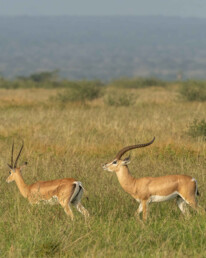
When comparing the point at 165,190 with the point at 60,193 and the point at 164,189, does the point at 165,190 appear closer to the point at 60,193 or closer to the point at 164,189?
the point at 164,189

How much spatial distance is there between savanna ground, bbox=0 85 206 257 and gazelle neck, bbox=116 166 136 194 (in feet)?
0.86

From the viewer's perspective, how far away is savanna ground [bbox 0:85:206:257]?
5133mm

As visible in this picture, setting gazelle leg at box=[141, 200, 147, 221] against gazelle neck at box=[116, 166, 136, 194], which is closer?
gazelle leg at box=[141, 200, 147, 221]

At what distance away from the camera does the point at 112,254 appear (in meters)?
4.96

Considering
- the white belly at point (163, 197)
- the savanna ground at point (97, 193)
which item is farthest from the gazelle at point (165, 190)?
the savanna ground at point (97, 193)

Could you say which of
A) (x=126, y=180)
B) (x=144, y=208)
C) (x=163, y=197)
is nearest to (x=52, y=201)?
(x=126, y=180)

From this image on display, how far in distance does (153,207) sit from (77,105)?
49.8 feet

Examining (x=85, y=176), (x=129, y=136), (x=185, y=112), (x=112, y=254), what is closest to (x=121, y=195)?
(x=85, y=176)

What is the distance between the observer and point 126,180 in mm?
6473

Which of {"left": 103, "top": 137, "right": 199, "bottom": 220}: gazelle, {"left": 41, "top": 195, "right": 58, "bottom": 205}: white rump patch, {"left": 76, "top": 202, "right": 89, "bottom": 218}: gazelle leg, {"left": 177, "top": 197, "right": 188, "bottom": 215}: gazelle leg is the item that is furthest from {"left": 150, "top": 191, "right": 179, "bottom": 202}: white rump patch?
{"left": 41, "top": 195, "right": 58, "bottom": 205}: white rump patch

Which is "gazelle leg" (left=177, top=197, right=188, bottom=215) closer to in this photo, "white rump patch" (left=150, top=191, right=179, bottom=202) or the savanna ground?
the savanna ground

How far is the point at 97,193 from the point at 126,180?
742 mm

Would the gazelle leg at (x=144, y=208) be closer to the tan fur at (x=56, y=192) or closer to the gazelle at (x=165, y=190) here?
the gazelle at (x=165, y=190)

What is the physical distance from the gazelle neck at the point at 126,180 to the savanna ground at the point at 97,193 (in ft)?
0.86
